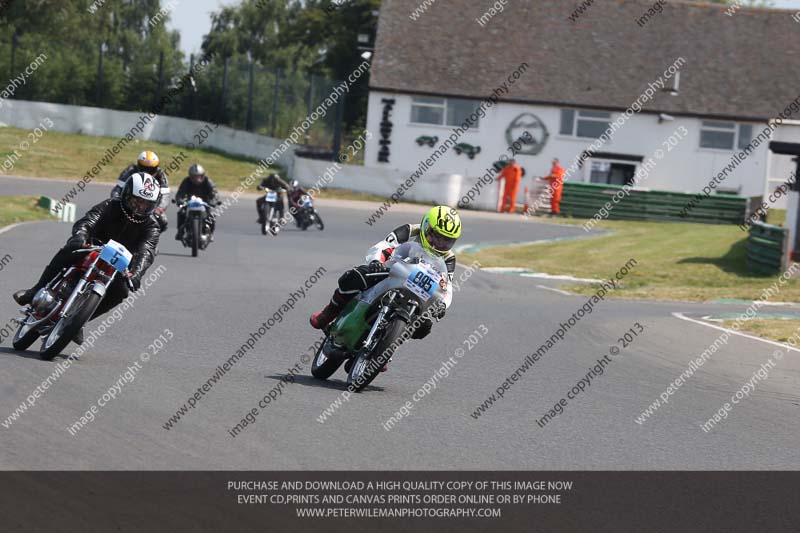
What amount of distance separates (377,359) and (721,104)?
4063 cm

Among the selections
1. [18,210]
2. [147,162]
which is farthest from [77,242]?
[18,210]

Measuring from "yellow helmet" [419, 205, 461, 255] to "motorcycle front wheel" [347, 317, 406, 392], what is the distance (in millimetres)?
676

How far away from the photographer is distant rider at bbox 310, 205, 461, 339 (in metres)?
9.82

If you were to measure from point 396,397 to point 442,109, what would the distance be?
129 feet

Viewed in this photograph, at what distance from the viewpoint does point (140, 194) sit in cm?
1030

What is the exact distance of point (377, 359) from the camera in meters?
9.63

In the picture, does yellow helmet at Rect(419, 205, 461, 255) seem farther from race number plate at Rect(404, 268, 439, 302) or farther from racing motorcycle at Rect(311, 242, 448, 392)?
race number plate at Rect(404, 268, 439, 302)

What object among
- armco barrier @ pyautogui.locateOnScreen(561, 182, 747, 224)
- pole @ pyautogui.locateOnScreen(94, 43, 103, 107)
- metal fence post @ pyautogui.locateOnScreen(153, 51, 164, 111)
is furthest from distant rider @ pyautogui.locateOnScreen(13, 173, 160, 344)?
metal fence post @ pyautogui.locateOnScreen(153, 51, 164, 111)

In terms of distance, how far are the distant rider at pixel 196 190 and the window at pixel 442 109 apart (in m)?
26.7

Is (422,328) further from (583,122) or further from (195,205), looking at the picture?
(583,122)

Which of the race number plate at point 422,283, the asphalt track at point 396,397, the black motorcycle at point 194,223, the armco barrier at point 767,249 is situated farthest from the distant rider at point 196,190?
the race number plate at point 422,283

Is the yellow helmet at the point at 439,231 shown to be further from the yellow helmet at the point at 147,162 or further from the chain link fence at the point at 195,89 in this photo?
the chain link fence at the point at 195,89

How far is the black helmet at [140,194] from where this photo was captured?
406 inches
